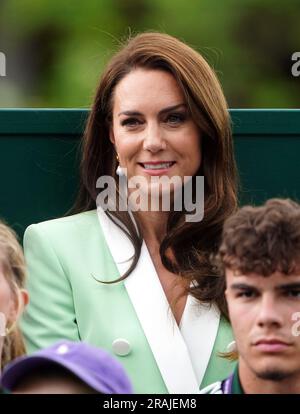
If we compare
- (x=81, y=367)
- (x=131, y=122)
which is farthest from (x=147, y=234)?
(x=81, y=367)

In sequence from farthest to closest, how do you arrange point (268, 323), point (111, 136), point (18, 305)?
point (111, 136) → point (18, 305) → point (268, 323)

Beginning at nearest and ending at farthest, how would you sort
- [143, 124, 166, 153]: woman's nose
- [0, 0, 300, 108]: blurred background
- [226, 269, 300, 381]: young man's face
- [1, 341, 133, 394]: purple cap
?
[1, 341, 133, 394]: purple cap
[226, 269, 300, 381]: young man's face
[143, 124, 166, 153]: woman's nose
[0, 0, 300, 108]: blurred background

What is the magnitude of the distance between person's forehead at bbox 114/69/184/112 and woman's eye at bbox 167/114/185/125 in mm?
37

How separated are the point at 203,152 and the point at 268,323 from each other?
0.98 meters

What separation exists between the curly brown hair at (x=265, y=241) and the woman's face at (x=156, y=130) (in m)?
0.67

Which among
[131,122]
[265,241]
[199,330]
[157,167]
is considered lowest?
[199,330]

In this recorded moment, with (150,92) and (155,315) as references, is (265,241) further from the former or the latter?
(150,92)

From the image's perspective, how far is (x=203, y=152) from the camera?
429 centimetres

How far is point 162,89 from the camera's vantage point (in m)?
4.18

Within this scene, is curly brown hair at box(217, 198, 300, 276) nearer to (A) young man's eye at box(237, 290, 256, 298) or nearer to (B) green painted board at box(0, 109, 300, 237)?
(A) young man's eye at box(237, 290, 256, 298)

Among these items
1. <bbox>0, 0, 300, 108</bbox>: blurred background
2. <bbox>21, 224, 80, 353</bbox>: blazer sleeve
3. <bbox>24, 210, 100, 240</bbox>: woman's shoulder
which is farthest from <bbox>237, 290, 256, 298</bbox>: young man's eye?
<bbox>0, 0, 300, 108</bbox>: blurred background

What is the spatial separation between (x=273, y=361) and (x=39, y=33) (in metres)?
3.68

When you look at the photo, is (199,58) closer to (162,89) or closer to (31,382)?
(162,89)

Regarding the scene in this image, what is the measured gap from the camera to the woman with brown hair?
407cm
